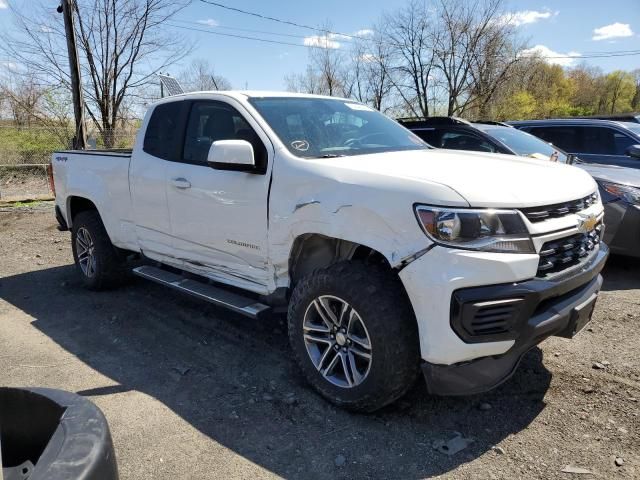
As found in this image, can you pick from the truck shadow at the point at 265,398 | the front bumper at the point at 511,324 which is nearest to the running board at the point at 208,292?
the truck shadow at the point at 265,398

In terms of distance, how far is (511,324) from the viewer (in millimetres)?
2461

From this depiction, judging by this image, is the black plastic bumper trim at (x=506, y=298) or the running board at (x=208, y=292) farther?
the running board at (x=208, y=292)

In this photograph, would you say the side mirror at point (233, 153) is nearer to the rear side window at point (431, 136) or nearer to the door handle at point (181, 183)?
the door handle at point (181, 183)

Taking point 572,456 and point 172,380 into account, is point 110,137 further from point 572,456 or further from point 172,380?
point 572,456

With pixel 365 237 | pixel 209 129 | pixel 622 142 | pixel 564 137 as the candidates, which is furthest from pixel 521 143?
pixel 365 237

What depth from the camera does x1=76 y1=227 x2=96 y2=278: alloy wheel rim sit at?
5312mm

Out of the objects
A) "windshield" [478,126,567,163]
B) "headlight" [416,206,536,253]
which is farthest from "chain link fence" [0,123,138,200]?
"headlight" [416,206,536,253]

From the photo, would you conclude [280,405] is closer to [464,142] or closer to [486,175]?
[486,175]

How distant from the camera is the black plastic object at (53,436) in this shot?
4.54ft

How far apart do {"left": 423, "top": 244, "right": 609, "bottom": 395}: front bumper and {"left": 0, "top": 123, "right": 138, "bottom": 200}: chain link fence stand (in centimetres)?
1252

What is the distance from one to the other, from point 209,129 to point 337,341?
6.67 ft

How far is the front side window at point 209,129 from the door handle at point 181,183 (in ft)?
0.56

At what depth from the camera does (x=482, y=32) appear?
3497cm

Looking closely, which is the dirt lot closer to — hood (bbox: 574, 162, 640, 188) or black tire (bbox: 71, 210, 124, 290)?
black tire (bbox: 71, 210, 124, 290)
